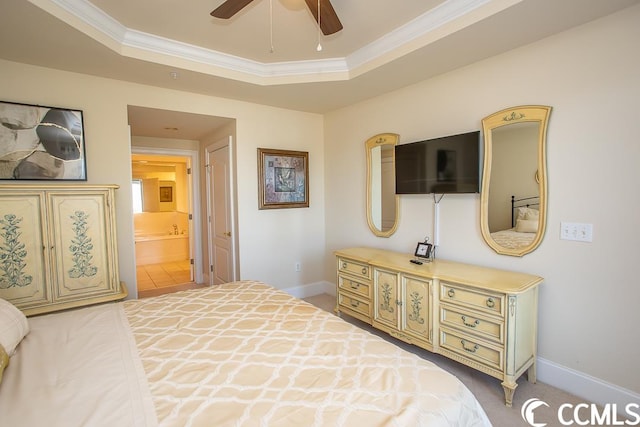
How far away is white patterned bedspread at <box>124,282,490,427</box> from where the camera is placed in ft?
3.34

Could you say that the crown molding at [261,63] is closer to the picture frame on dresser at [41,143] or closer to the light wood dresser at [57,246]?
the picture frame on dresser at [41,143]

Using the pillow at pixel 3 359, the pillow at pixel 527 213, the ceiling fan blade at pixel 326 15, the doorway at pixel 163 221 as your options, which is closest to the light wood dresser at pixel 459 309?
the pillow at pixel 527 213

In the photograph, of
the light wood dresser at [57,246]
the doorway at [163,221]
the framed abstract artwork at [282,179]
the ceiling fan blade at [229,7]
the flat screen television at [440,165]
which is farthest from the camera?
the doorway at [163,221]

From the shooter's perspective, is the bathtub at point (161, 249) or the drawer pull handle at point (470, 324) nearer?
the drawer pull handle at point (470, 324)

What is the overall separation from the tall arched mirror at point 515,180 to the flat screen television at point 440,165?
10 centimetres

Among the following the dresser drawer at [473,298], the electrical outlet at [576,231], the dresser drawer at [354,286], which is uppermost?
the electrical outlet at [576,231]

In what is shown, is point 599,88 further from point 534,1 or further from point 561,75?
point 534,1

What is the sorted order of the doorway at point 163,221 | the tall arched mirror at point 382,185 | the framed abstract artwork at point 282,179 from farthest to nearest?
1. the doorway at point 163,221
2. the framed abstract artwork at point 282,179
3. the tall arched mirror at point 382,185

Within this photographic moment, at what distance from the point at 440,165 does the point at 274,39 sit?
1788 mm

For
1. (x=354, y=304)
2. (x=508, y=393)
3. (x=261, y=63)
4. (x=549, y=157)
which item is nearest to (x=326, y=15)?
(x=261, y=63)

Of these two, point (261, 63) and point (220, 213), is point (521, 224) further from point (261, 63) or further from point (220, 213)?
point (220, 213)

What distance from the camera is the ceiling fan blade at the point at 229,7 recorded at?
1.69 m

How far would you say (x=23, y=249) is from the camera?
2.30m

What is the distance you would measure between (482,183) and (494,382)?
1.51 meters
